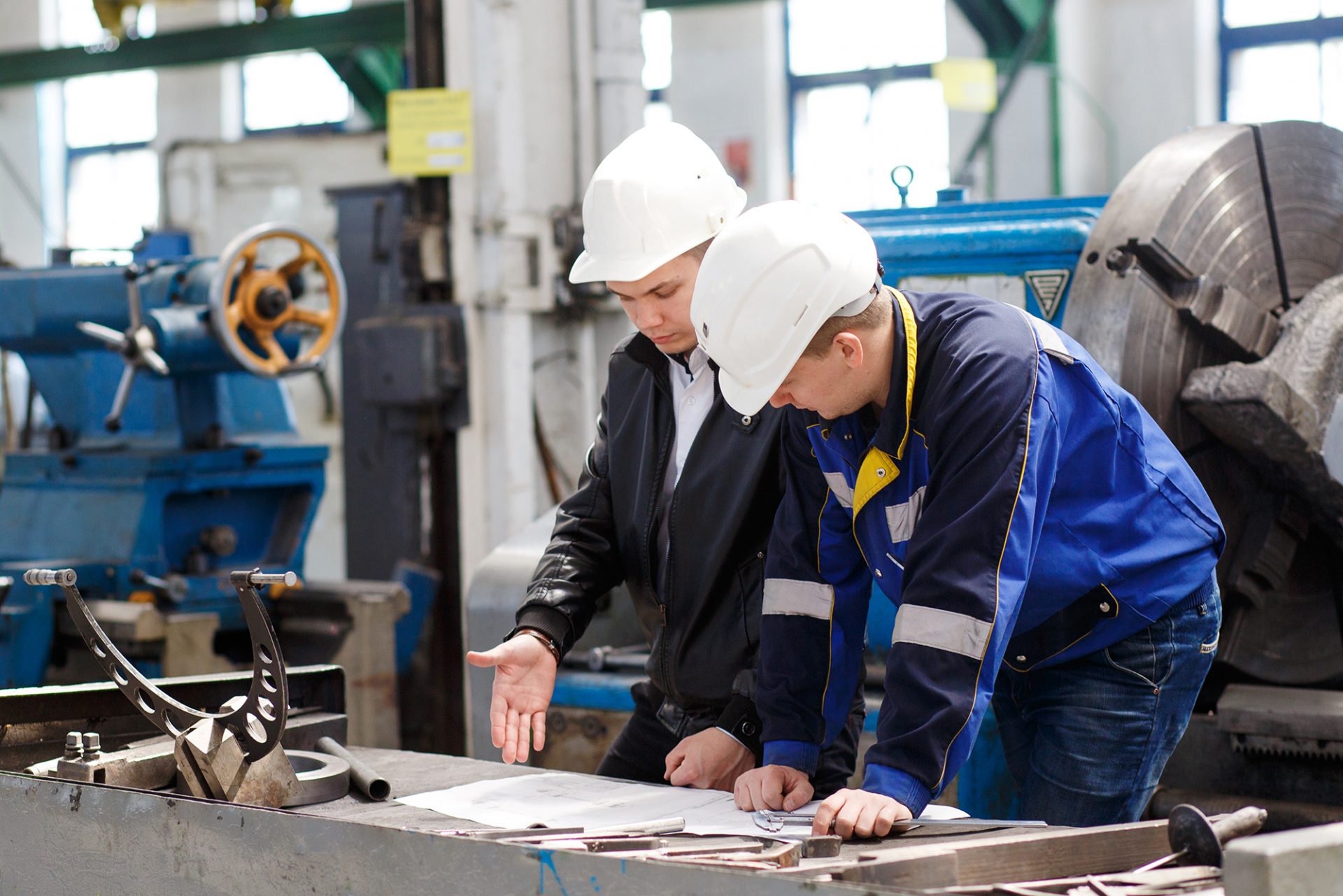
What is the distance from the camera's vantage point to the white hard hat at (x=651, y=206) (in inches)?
62.2

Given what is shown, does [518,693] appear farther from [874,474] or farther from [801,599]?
[874,474]

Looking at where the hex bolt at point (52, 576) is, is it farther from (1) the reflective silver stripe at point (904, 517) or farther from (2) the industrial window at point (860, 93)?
(2) the industrial window at point (860, 93)

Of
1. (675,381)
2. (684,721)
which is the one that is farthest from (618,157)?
(684,721)

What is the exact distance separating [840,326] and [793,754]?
42 cm

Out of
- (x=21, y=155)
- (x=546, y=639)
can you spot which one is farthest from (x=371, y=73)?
(x=546, y=639)

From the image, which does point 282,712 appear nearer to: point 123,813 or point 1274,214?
point 123,813

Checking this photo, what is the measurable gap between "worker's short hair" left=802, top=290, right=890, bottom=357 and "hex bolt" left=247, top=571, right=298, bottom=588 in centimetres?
48

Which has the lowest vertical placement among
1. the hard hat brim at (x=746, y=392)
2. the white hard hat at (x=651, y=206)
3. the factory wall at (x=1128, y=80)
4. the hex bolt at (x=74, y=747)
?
the hex bolt at (x=74, y=747)

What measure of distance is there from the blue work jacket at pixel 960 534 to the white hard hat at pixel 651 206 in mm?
262

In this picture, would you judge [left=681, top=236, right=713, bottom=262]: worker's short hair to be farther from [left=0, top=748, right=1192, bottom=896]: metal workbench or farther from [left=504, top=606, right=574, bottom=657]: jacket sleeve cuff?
[left=0, top=748, right=1192, bottom=896]: metal workbench

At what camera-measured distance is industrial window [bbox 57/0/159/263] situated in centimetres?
801

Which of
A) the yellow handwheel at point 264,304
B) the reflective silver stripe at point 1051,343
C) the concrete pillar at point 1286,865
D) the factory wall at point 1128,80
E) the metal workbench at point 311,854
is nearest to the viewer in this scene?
the concrete pillar at point 1286,865

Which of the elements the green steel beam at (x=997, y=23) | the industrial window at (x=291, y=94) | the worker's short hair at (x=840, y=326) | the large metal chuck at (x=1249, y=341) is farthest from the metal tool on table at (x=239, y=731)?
the industrial window at (x=291, y=94)

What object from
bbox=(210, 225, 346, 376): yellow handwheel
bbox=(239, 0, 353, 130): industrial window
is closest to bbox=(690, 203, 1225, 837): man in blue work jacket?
bbox=(210, 225, 346, 376): yellow handwheel
